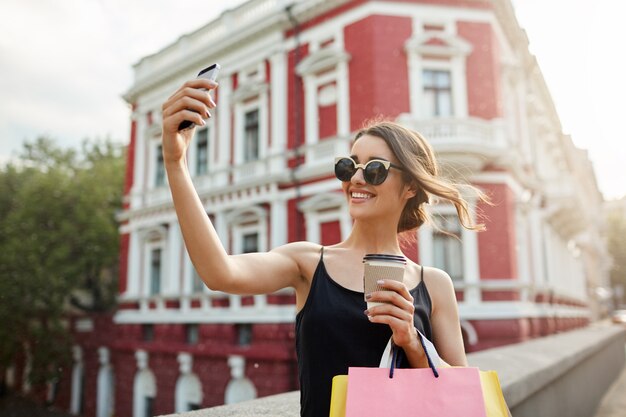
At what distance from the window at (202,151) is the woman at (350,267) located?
15.4 m

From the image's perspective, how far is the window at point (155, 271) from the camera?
17.8 metres

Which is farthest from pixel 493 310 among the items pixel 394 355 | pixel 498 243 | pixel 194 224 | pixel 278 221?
pixel 194 224

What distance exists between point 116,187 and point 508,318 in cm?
1679

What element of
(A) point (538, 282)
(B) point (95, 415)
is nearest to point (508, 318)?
(A) point (538, 282)

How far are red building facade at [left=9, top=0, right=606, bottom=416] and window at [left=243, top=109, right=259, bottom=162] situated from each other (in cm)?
4

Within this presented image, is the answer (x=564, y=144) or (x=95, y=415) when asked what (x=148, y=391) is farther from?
(x=564, y=144)

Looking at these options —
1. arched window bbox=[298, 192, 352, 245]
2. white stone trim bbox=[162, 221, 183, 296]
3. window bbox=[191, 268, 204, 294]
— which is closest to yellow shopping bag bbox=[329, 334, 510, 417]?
arched window bbox=[298, 192, 352, 245]

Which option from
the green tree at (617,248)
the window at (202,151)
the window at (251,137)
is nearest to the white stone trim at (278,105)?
the window at (251,137)

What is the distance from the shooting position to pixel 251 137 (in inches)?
614

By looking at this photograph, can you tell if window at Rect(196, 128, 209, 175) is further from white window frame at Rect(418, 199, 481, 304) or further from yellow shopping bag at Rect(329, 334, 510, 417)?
yellow shopping bag at Rect(329, 334, 510, 417)

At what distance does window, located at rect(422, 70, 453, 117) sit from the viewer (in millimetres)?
12633

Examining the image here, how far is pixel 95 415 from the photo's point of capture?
1889cm

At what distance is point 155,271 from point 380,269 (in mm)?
17653

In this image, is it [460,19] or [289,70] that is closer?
[460,19]
